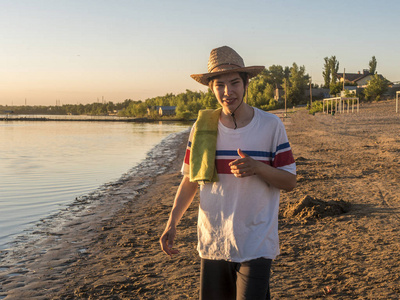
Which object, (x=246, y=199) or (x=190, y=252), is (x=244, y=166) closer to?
(x=246, y=199)

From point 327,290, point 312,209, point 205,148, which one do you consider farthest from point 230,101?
point 312,209

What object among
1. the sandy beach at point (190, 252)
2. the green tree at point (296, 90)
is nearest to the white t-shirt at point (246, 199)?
the sandy beach at point (190, 252)

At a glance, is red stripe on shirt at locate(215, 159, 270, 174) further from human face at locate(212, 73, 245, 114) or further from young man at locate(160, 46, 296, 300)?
human face at locate(212, 73, 245, 114)

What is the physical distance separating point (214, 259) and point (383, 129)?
2648 centimetres

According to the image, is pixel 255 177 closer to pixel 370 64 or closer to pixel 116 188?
pixel 116 188

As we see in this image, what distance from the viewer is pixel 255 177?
89.7 inches

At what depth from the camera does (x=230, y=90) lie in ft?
7.88

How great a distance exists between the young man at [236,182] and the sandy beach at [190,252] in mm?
2353

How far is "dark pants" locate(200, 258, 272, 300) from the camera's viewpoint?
2.24 m

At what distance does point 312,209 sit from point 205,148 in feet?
18.8

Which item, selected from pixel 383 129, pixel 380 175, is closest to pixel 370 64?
pixel 383 129

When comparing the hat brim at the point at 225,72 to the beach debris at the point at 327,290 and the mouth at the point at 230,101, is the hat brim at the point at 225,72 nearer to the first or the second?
the mouth at the point at 230,101

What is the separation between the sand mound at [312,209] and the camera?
753 centimetres

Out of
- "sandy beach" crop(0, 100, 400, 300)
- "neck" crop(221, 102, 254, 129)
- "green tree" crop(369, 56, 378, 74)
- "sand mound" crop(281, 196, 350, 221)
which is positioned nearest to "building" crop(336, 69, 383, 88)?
"green tree" crop(369, 56, 378, 74)
